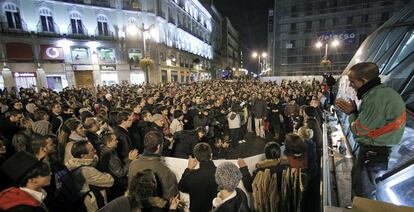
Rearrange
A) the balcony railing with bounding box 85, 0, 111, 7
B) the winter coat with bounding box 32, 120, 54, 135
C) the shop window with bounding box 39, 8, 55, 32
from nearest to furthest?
the winter coat with bounding box 32, 120, 54, 135 < the shop window with bounding box 39, 8, 55, 32 < the balcony railing with bounding box 85, 0, 111, 7

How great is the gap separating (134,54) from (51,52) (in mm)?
10378

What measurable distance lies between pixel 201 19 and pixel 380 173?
62.8m

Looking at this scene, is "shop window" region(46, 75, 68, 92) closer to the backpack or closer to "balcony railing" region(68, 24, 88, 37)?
"balcony railing" region(68, 24, 88, 37)

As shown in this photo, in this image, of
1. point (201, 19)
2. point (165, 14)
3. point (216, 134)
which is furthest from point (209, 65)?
point (216, 134)

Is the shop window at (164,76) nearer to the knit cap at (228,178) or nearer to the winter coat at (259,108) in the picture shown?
the winter coat at (259,108)

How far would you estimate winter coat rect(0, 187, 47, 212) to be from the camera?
223cm

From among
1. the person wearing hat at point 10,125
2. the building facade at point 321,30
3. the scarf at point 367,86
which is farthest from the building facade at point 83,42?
the building facade at point 321,30

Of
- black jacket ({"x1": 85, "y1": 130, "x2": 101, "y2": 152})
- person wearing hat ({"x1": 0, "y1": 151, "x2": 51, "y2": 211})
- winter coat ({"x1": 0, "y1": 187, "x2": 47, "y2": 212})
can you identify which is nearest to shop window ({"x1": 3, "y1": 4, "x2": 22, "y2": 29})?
black jacket ({"x1": 85, "y1": 130, "x2": 101, "y2": 152})

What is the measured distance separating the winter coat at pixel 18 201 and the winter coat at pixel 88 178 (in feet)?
2.84

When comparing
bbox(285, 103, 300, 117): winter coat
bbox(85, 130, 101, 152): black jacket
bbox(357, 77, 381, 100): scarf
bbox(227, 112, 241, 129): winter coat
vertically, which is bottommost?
bbox(227, 112, 241, 129): winter coat

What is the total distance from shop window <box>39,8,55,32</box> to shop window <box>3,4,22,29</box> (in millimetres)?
2188

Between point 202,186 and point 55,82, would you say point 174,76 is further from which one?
point 202,186

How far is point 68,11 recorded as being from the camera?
1147 inches

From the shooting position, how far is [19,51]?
25547 mm
